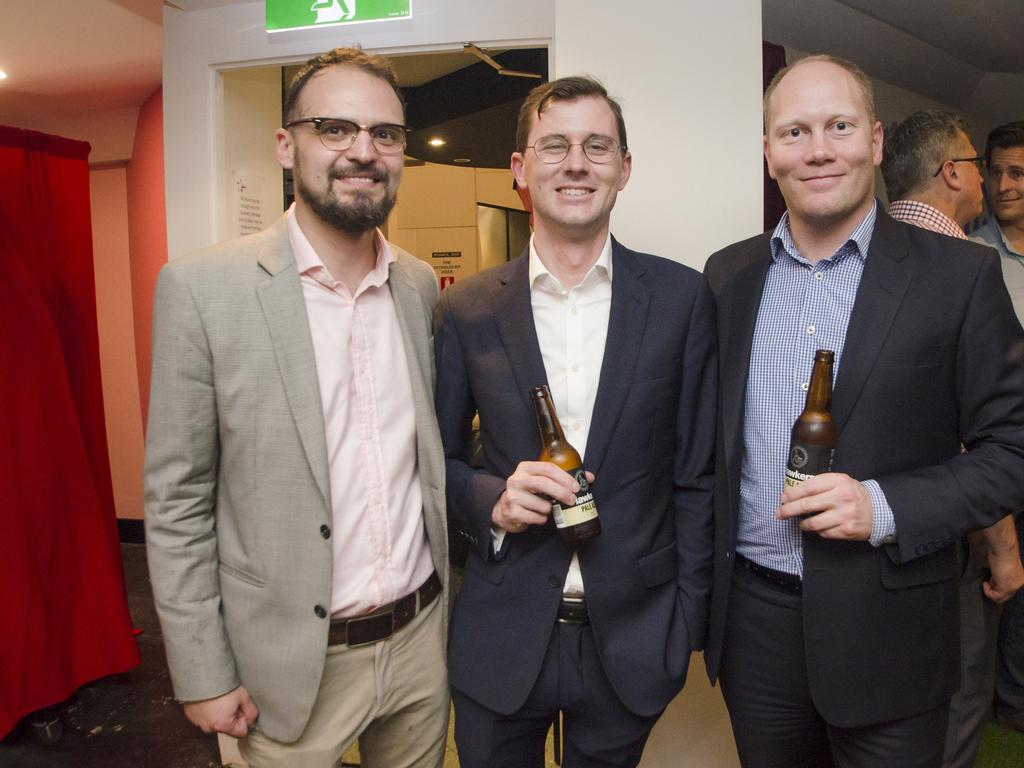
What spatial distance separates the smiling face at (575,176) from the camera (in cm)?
164

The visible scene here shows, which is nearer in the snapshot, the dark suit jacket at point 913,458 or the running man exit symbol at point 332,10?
the dark suit jacket at point 913,458

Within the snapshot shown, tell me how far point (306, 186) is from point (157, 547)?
0.86 m

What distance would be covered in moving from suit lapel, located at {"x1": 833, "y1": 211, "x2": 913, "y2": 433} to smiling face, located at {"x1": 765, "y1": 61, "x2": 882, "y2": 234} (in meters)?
0.14

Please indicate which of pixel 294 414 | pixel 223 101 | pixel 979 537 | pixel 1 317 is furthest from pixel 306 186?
pixel 1 317

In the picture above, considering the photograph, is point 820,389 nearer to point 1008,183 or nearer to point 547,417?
point 547,417

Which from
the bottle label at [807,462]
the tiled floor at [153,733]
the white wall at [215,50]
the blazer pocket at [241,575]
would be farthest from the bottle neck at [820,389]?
the white wall at [215,50]

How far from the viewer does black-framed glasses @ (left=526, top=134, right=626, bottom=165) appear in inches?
65.3

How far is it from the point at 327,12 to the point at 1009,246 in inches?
118

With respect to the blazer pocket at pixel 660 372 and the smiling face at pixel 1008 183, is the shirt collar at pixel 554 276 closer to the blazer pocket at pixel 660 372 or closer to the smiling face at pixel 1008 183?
the blazer pocket at pixel 660 372

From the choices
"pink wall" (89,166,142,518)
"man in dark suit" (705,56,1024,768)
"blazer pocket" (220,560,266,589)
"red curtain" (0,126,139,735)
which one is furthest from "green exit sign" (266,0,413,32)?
"pink wall" (89,166,142,518)

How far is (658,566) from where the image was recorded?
1634 mm

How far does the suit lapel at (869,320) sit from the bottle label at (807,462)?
0.44 ft

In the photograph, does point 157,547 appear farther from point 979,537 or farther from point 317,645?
point 979,537

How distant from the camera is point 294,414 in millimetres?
1548
